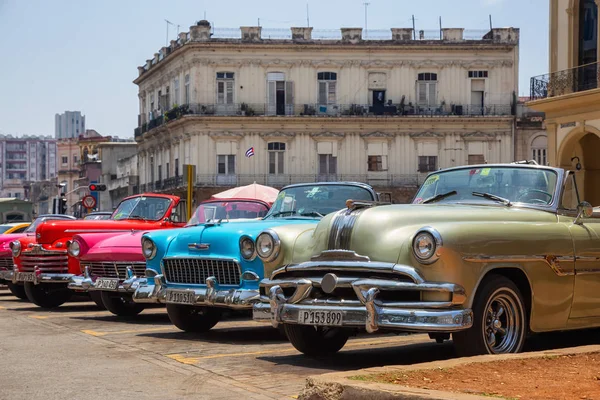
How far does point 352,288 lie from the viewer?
334 inches

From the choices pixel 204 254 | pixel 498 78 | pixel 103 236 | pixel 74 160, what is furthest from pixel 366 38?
pixel 74 160

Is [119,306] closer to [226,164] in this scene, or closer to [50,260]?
[50,260]

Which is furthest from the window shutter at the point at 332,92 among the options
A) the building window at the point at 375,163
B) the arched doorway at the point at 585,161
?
the arched doorway at the point at 585,161

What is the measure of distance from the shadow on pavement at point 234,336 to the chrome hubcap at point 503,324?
3019mm

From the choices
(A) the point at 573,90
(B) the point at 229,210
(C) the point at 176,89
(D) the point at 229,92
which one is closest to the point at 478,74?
(D) the point at 229,92

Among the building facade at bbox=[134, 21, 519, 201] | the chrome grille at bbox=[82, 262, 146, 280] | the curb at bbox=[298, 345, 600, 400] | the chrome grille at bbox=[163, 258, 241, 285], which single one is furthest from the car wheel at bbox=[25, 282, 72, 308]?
the building facade at bbox=[134, 21, 519, 201]

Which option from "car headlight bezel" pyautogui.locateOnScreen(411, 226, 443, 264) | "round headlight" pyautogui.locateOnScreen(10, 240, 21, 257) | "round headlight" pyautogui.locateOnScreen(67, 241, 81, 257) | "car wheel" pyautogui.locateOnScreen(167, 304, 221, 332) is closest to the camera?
"car headlight bezel" pyautogui.locateOnScreen(411, 226, 443, 264)

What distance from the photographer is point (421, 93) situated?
60.5m

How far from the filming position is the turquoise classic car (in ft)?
36.1

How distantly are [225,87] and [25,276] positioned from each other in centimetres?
4353

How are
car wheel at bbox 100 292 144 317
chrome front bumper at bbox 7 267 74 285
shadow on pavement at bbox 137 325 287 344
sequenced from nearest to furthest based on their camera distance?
1. shadow on pavement at bbox 137 325 287 344
2. car wheel at bbox 100 292 144 317
3. chrome front bumper at bbox 7 267 74 285

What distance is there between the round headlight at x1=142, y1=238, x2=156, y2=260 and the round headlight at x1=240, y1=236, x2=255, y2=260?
1654 mm

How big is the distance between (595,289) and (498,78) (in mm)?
52097

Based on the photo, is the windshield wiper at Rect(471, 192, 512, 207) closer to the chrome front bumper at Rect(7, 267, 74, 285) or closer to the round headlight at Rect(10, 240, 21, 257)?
the chrome front bumper at Rect(7, 267, 74, 285)
